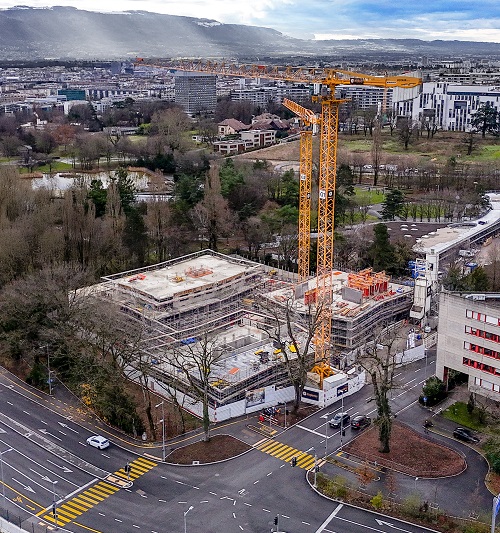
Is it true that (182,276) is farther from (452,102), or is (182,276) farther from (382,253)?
(452,102)

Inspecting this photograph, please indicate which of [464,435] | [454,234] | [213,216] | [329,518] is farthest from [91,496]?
[454,234]

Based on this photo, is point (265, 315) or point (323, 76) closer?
point (265, 315)

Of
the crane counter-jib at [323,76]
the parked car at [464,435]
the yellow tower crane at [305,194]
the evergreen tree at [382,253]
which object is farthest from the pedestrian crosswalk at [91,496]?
the evergreen tree at [382,253]

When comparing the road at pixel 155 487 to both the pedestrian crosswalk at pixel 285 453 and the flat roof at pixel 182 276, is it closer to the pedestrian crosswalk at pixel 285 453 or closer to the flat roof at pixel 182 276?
the pedestrian crosswalk at pixel 285 453

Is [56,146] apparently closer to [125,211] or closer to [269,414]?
[125,211]

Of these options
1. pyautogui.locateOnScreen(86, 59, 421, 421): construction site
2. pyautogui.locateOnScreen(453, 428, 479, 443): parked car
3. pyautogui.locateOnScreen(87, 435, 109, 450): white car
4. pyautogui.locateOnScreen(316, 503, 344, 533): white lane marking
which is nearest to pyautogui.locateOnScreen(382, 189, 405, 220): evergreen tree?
pyautogui.locateOnScreen(86, 59, 421, 421): construction site
